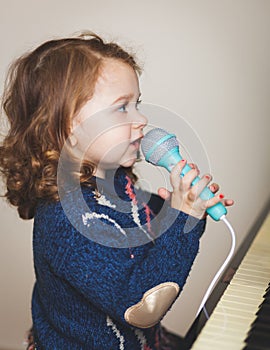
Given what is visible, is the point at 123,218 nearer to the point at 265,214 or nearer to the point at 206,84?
the point at 265,214

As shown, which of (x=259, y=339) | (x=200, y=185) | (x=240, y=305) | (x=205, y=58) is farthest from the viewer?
(x=205, y=58)

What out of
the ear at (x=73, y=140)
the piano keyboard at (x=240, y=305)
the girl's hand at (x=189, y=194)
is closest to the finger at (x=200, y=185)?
the girl's hand at (x=189, y=194)

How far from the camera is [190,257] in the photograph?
3.43 ft

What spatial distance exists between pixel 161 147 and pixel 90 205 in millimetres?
153

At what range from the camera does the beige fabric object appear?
1008 millimetres

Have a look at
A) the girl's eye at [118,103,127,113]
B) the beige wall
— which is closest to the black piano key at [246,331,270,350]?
the girl's eye at [118,103,127,113]

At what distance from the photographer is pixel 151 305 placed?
1015 mm

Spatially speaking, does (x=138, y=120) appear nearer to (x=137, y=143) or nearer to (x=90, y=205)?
(x=137, y=143)

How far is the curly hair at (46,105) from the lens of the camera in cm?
111

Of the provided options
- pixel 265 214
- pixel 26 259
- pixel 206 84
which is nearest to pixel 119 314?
pixel 265 214

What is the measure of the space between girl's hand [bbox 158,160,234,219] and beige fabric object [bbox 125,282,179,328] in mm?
121

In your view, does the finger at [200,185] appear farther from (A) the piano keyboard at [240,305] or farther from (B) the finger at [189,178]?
(A) the piano keyboard at [240,305]

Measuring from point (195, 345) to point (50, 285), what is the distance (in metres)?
0.50

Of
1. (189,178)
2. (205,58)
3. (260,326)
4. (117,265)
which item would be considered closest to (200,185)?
(189,178)
